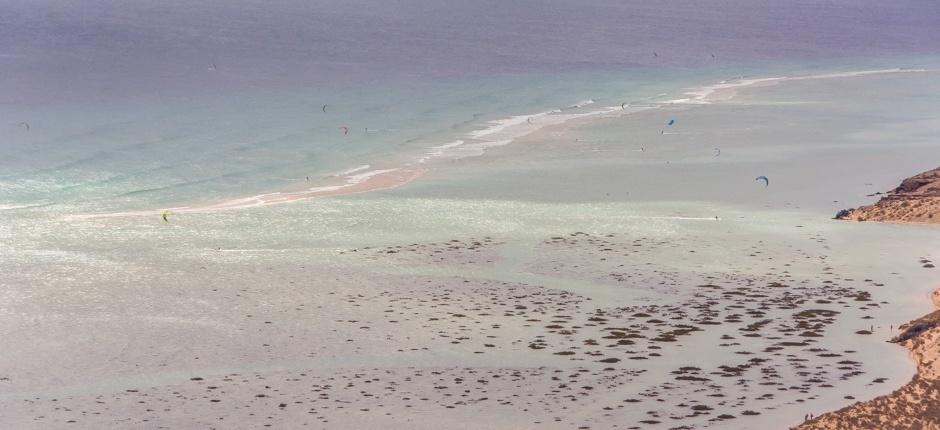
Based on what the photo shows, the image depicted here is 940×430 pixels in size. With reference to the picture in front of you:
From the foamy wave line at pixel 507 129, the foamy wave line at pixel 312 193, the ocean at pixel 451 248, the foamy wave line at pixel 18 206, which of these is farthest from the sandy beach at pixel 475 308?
the foamy wave line at pixel 507 129

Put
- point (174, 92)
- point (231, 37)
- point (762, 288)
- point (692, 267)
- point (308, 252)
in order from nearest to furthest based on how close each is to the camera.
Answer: point (762, 288)
point (692, 267)
point (308, 252)
point (174, 92)
point (231, 37)

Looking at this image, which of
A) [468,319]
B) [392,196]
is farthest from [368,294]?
[392,196]

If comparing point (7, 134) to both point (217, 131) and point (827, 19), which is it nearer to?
point (217, 131)

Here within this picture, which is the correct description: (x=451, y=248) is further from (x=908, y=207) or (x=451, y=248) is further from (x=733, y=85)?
(x=733, y=85)

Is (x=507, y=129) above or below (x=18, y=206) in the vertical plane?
above

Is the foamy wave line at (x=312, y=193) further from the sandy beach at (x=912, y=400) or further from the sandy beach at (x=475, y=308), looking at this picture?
the sandy beach at (x=912, y=400)

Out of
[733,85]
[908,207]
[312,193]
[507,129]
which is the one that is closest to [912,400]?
[908,207]
